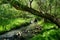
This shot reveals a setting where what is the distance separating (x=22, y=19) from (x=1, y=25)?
190 inches

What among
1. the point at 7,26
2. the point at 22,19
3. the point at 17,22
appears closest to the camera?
the point at 7,26

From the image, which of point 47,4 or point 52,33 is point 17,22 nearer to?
point 47,4

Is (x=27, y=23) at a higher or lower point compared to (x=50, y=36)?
lower

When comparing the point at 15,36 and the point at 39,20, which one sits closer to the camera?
the point at 15,36

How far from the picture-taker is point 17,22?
23750 millimetres

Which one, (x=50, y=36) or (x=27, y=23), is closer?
(x=50, y=36)

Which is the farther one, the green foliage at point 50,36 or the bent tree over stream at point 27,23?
the bent tree over stream at point 27,23

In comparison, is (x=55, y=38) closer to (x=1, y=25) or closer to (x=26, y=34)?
(x=26, y=34)

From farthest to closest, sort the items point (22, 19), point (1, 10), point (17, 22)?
point (22, 19) → point (17, 22) → point (1, 10)

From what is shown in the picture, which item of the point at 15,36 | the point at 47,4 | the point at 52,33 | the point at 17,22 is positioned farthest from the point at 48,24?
the point at 52,33

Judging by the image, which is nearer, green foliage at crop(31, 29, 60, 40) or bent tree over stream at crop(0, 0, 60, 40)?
green foliage at crop(31, 29, 60, 40)

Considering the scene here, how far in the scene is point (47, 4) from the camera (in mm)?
21609

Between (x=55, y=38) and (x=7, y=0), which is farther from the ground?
(x=7, y=0)

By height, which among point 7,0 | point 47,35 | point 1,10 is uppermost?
point 7,0
